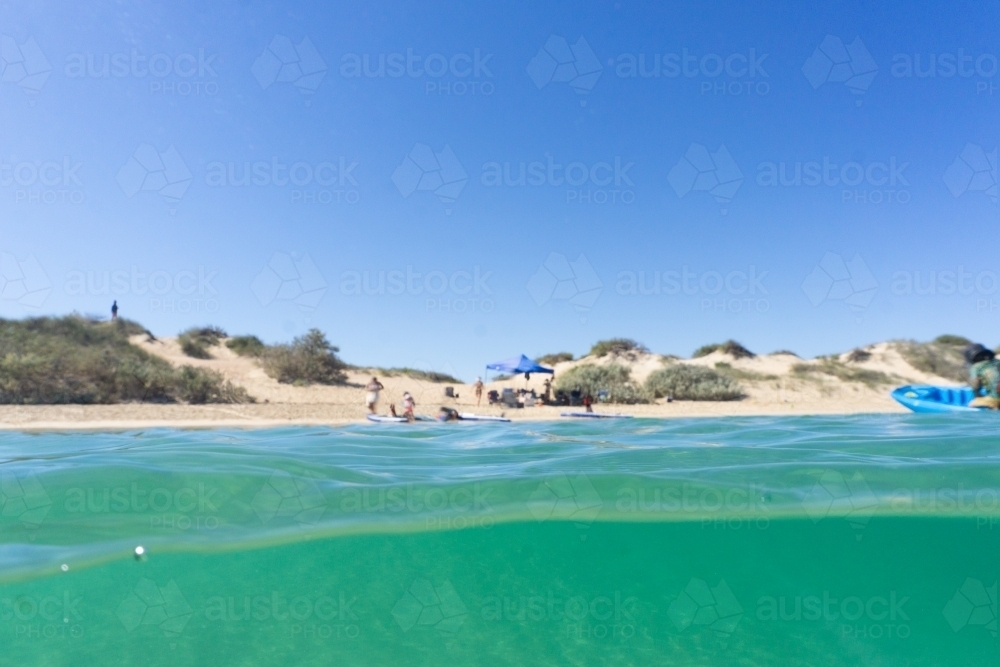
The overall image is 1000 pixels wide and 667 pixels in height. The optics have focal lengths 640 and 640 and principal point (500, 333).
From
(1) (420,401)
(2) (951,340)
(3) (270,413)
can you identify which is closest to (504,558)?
(3) (270,413)

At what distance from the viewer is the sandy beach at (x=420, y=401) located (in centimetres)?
1800

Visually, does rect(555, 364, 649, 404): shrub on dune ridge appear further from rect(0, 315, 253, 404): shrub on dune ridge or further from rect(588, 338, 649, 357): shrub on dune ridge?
rect(0, 315, 253, 404): shrub on dune ridge

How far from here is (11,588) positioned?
16.6 ft

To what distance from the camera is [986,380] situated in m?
16.2

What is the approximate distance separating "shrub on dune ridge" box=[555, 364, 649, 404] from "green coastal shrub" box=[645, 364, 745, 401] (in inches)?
34.6

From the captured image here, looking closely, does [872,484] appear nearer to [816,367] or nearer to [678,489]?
[678,489]

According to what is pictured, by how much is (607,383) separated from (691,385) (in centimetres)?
368

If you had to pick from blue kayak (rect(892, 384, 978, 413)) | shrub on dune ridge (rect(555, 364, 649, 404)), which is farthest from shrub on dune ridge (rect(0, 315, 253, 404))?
blue kayak (rect(892, 384, 978, 413))

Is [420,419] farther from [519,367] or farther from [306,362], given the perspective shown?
[306,362]

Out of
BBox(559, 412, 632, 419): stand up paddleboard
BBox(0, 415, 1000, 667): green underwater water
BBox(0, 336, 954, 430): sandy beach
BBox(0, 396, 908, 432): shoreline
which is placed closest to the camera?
BBox(0, 415, 1000, 667): green underwater water

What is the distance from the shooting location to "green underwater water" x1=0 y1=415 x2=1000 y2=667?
429cm

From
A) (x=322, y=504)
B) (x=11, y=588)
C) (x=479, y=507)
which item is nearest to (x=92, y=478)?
(x=11, y=588)

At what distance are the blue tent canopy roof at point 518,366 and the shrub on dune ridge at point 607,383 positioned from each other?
1705mm

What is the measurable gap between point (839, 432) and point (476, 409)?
14897 millimetres
